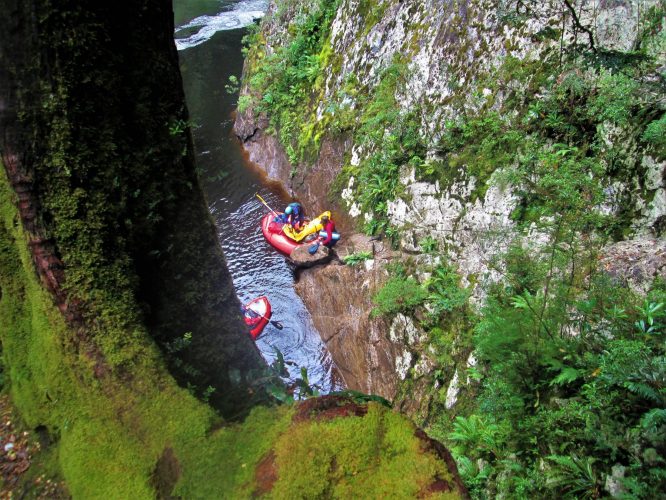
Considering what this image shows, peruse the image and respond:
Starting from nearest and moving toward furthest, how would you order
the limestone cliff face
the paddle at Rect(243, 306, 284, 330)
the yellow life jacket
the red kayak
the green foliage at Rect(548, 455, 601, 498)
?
1. the green foliage at Rect(548, 455, 601, 498)
2. the limestone cliff face
3. the paddle at Rect(243, 306, 284, 330)
4. the yellow life jacket
5. the red kayak

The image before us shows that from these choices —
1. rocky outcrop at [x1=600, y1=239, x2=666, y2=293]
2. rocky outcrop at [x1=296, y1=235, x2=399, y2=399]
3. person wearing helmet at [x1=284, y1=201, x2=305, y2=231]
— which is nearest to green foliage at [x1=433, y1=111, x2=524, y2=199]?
rocky outcrop at [x1=296, y1=235, x2=399, y2=399]

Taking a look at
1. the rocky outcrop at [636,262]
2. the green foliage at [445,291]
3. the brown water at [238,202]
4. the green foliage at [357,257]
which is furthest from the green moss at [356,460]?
the green foliage at [357,257]

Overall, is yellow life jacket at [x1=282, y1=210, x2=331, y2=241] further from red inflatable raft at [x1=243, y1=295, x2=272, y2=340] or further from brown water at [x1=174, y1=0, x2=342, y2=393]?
red inflatable raft at [x1=243, y1=295, x2=272, y2=340]

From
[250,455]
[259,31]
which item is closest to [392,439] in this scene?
[250,455]

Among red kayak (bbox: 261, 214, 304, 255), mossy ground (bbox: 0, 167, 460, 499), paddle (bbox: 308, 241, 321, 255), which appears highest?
mossy ground (bbox: 0, 167, 460, 499)

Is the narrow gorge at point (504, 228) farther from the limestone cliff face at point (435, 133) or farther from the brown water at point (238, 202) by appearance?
the brown water at point (238, 202)

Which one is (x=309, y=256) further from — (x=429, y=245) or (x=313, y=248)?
(x=429, y=245)
